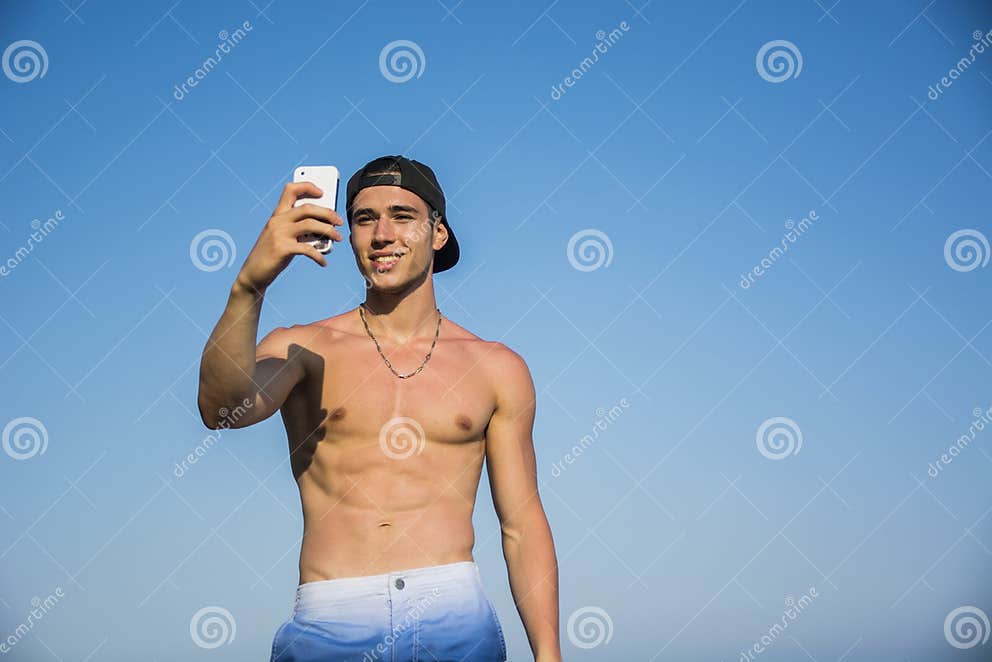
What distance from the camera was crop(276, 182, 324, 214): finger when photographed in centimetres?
460

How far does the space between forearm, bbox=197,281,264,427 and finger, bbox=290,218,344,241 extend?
320 mm

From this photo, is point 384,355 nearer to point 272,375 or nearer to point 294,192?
point 272,375

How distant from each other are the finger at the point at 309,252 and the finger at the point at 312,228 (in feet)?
0.17

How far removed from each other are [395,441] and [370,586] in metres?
0.81

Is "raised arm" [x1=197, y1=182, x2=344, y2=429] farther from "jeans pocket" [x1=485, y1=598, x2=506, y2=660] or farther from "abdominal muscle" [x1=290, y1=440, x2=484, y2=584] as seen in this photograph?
"jeans pocket" [x1=485, y1=598, x2=506, y2=660]

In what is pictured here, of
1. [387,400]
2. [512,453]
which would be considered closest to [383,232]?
[387,400]

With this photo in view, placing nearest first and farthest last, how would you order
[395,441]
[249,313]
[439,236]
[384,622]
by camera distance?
[249,313]
[384,622]
[395,441]
[439,236]

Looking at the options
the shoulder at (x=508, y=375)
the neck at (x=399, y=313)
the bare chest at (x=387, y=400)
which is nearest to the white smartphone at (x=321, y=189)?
the bare chest at (x=387, y=400)

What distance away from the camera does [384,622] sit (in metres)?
5.29

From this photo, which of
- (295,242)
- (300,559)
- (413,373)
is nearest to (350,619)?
(300,559)

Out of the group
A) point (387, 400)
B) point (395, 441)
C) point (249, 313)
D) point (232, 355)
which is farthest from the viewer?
point (387, 400)

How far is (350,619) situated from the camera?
17.3 ft

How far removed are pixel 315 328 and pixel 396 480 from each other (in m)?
1.10

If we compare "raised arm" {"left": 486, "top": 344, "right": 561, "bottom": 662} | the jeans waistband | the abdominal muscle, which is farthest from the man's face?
the jeans waistband
